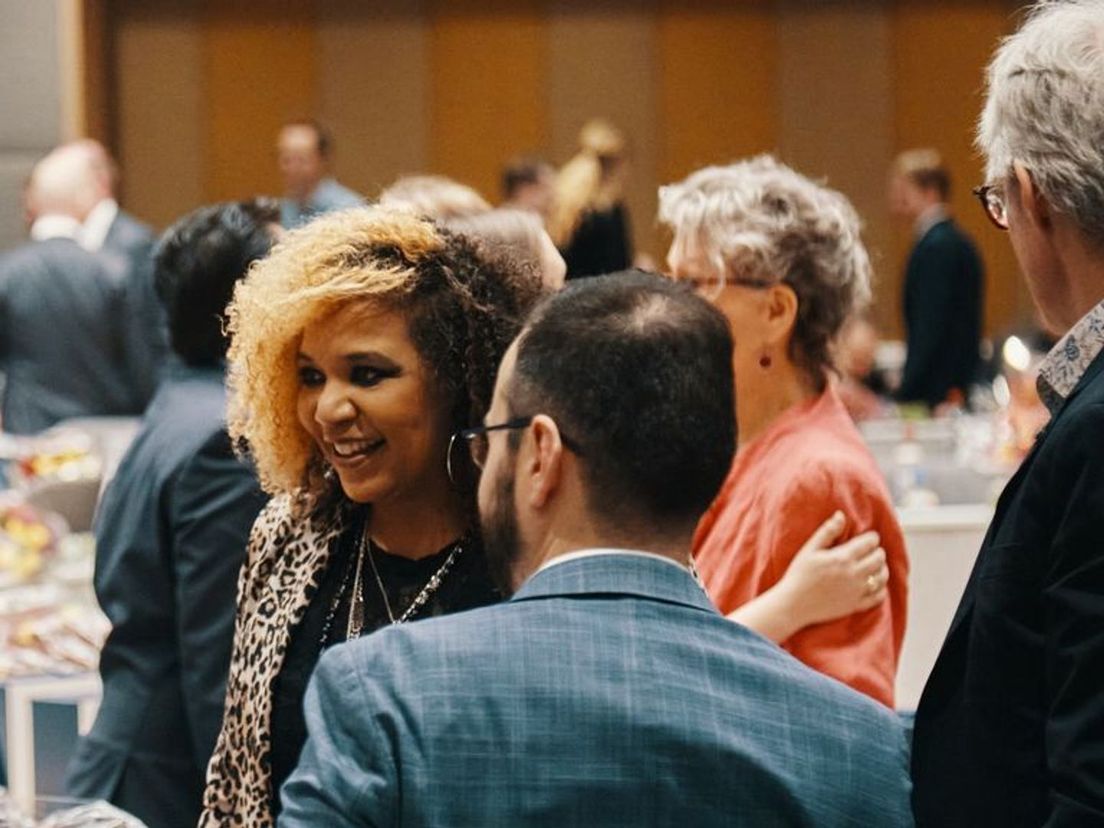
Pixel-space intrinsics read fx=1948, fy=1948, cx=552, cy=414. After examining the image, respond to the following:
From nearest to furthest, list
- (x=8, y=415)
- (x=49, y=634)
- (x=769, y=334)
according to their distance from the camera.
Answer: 1. (x=769, y=334)
2. (x=49, y=634)
3. (x=8, y=415)

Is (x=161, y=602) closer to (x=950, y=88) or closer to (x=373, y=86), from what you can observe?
(x=373, y=86)

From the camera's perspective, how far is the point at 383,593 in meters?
2.09

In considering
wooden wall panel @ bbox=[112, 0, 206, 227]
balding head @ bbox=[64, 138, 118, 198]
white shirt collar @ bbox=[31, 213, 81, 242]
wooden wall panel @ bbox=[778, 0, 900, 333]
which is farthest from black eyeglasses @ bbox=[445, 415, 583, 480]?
wooden wall panel @ bbox=[778, 0, 900, 333]

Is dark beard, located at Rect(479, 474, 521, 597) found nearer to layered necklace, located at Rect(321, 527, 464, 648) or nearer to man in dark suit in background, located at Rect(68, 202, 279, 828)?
layered necklace, located at Rect(321, 527, 464, 648)

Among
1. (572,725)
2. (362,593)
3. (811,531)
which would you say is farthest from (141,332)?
(572,725)

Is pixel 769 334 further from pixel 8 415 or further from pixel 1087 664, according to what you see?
pixel 8 415

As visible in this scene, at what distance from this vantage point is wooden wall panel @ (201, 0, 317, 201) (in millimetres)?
11875

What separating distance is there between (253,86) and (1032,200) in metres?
10.8

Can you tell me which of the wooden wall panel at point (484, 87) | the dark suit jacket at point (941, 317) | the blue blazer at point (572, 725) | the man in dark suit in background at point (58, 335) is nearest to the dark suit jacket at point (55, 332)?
the man in dark suit in background at point (58, 335)

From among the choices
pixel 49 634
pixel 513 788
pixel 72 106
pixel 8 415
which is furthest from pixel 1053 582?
pixel 72 106

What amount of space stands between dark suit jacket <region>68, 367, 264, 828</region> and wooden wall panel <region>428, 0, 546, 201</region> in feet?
30.8

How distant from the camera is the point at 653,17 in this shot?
11984mm

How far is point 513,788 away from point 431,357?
75 centimetres

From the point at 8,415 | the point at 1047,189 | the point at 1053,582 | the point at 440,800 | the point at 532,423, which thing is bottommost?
the point at 8,415
